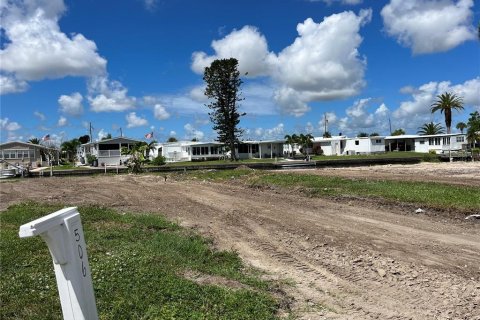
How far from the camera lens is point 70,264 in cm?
310

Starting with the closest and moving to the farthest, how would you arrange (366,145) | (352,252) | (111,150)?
(352,252), (111,150), (366,145)

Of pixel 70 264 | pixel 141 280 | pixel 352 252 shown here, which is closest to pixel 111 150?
pixel 352 252

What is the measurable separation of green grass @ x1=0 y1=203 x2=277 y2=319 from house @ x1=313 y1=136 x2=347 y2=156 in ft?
255

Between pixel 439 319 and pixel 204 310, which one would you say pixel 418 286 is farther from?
pixel 204 310

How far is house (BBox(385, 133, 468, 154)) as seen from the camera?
75.9 meters

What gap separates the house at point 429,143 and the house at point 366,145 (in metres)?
8.18

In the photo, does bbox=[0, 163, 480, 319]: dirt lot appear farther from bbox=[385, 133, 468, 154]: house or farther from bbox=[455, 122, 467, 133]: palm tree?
bbox=[455, 122, 467, 133]: palm tree

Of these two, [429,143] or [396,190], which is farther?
[429,143]

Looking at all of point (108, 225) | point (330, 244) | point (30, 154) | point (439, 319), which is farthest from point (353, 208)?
point (30, 154)

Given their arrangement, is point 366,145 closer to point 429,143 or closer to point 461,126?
point 429,143

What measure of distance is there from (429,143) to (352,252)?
260ft

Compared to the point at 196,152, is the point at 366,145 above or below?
below

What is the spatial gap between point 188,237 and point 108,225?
8.49 ft

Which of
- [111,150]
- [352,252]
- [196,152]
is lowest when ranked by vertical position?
[352,252]
